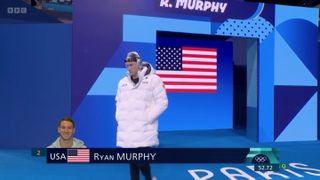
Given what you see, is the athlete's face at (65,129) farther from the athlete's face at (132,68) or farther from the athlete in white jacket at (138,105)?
the athlete's face at (132,68)

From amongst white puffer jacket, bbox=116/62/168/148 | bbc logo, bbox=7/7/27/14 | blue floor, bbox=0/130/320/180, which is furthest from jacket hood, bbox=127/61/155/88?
bbc logo, bbox=7/7/27/14

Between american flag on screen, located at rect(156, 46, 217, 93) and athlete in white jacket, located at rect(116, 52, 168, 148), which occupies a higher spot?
american flag on screen, located at rect(156, 46, 217, 93)

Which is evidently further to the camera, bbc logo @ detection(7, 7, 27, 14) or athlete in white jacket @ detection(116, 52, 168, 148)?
bbc logo @ detection(7, 7, 27, 14)

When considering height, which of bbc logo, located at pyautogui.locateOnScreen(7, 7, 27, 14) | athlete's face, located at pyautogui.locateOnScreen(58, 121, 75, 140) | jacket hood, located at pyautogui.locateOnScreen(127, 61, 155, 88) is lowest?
athlete's face, located at pyautogui.locateOnScreen(58, 121, 75, 140)

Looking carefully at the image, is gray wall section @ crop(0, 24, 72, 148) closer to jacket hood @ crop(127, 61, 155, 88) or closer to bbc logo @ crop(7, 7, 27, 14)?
bbc logo @ crop(7, 7, 27, 14)

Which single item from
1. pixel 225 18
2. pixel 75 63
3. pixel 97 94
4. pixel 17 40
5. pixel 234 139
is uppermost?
pixel 225 18

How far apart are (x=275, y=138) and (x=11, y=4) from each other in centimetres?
637

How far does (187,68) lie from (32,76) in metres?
4.88

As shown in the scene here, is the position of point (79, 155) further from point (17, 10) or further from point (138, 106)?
point (17, 10)

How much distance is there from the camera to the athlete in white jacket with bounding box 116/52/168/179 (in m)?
3.41

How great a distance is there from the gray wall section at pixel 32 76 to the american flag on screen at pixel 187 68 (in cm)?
383

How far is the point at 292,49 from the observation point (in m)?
8.55

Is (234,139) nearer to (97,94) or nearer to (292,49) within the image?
(292,49)

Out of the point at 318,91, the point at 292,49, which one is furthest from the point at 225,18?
the point at 318,91
